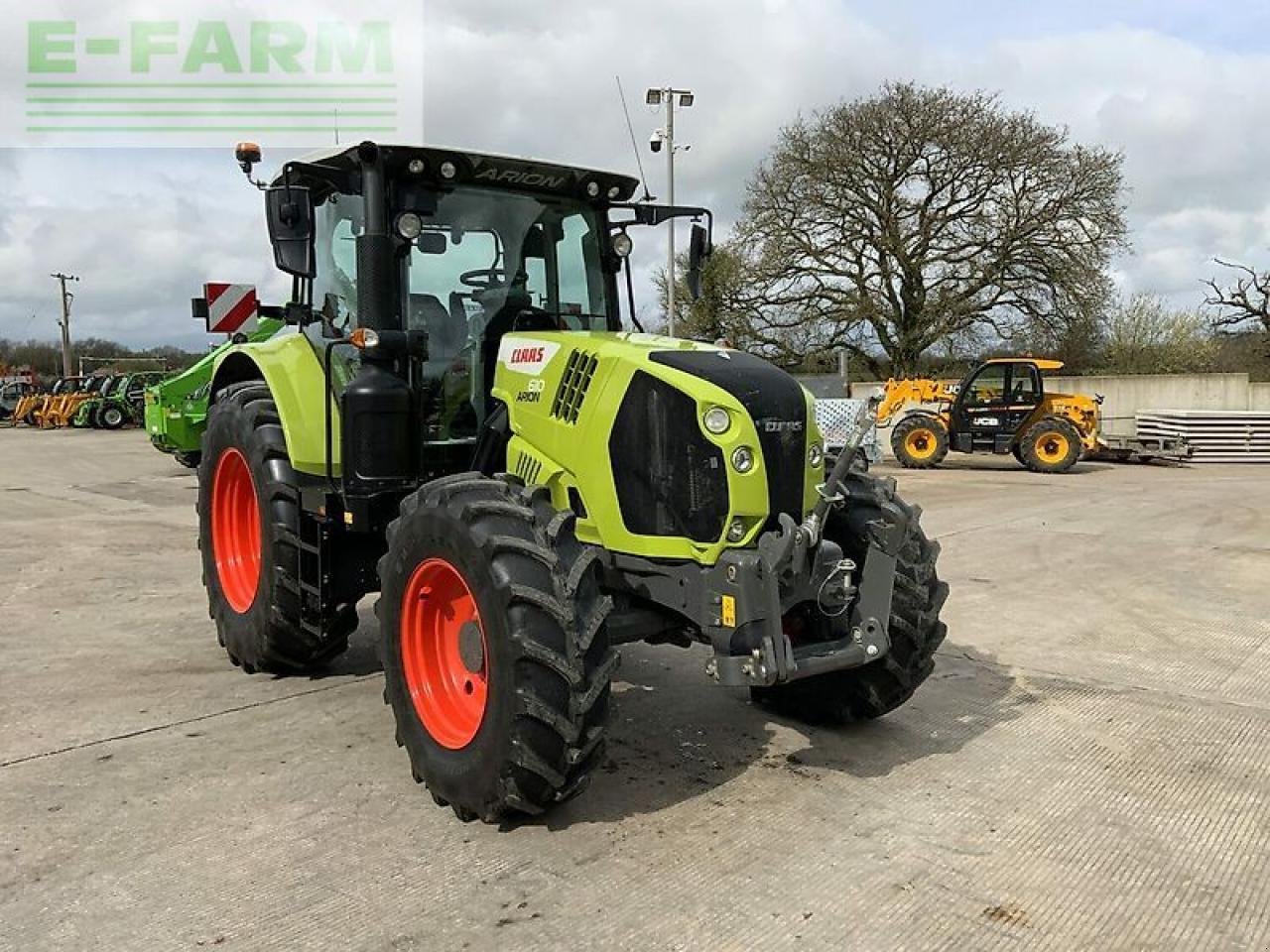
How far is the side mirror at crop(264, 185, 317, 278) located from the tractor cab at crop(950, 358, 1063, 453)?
1553cm

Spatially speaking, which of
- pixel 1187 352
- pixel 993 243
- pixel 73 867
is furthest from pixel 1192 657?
pixel 1187 352

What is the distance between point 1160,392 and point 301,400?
2618 cm

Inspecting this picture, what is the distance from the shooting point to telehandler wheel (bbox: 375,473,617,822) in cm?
332

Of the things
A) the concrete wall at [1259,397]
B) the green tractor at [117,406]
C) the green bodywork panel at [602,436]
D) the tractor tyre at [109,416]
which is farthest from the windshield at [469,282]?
the tractor tyre at [109,416]

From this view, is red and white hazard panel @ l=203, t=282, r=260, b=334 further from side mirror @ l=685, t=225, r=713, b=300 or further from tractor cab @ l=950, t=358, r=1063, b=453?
tractor cab @ l=950, t=358, r=1063, b=453

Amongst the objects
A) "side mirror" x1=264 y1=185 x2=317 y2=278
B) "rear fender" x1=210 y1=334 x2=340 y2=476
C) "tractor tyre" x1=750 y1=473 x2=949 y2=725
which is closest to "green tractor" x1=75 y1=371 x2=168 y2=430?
"rear fender" x1=210 y1=334 x2=340 y2=476

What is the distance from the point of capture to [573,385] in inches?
155

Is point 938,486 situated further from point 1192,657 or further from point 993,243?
point 993,243

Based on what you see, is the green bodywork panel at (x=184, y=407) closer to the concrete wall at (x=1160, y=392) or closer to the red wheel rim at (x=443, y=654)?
the red wheel rim at (x=443, y=654)

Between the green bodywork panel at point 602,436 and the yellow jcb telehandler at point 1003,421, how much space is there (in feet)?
48.8

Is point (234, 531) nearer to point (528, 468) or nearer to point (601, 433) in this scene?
point (528, 468)

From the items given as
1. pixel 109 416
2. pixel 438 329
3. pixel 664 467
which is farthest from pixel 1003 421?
pixel 109 416

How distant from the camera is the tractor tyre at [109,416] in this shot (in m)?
31.0

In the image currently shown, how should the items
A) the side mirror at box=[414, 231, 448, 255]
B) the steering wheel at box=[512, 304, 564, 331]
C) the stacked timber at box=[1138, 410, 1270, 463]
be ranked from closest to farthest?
the side mirror at box=[414, 231, 448, 255], the steering wheel at box=[512, 304, 564, 331], the stacked timber at box=[1138, 410, 1270, 463]
